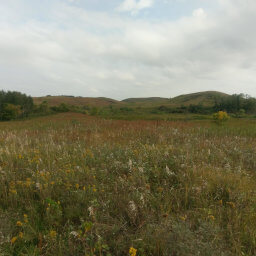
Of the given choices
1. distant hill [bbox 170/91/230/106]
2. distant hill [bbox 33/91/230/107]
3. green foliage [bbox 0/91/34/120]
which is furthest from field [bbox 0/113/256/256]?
distant hill [bbox 170/91/230/106]

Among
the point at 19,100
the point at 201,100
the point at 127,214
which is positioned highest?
the point at 201,100

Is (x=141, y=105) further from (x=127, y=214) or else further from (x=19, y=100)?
(x=127, y=214)

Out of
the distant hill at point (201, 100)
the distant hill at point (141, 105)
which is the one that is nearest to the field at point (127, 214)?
the distant hill at point (141, 105)

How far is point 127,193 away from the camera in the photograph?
2.55 meters

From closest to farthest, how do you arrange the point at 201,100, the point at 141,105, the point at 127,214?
the point at 127,214 < the point at 201,100 < the point at 141,105

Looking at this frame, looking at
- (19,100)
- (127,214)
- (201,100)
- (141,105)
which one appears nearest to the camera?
(127,214)

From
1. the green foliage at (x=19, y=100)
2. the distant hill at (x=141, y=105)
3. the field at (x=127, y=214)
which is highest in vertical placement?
the distant hill at (x=141, y=105)

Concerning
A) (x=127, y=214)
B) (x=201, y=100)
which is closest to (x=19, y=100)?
(x=127, y=214)

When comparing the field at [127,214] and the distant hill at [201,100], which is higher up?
the distant hill at [201,100]

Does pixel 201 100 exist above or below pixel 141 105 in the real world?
above

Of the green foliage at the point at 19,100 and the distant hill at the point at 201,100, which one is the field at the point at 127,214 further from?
the distant hill at the point at 201,100

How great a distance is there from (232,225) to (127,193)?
1.50m

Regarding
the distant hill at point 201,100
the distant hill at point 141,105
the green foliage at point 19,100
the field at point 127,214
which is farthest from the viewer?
the distant hill at point 141,105

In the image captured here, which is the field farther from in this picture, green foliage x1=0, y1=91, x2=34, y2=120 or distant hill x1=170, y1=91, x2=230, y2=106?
distant hill x1=170, y1=91, x2=230, y2=106
